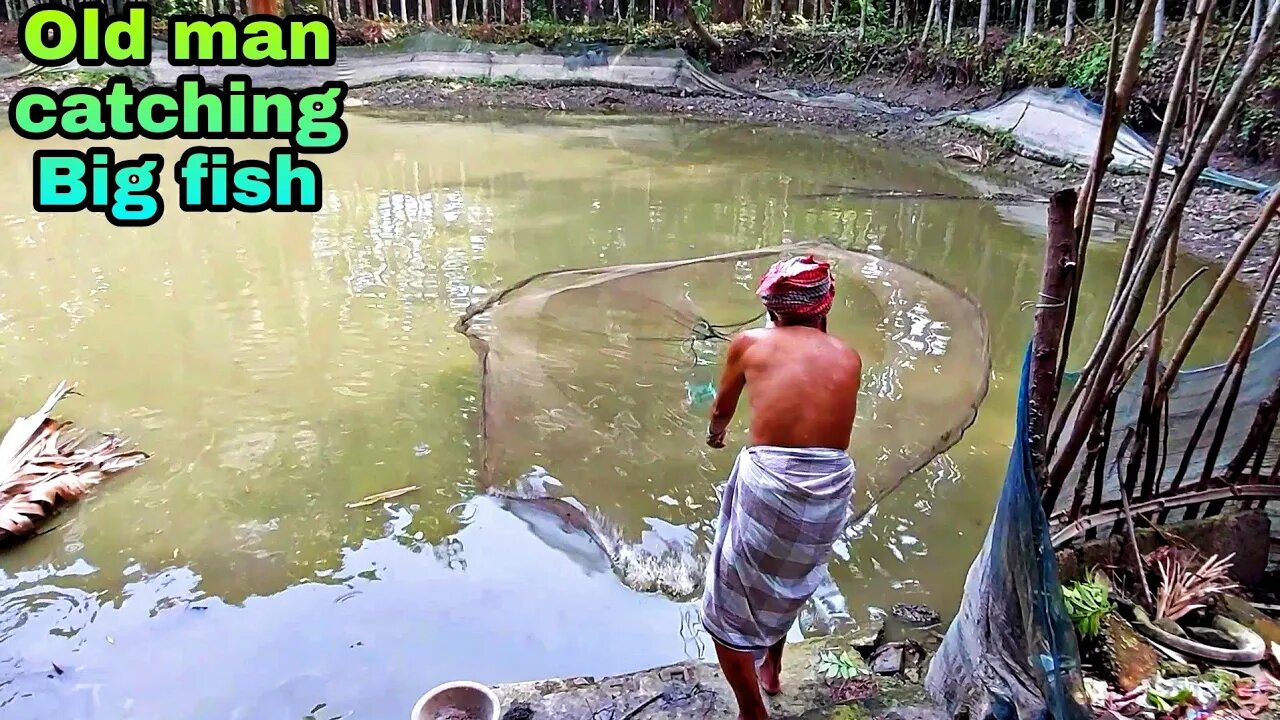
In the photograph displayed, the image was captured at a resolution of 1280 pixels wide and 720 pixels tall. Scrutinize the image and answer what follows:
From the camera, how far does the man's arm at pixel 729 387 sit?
204 centimetres

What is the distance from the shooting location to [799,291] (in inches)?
77.6

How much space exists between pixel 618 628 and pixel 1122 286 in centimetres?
169

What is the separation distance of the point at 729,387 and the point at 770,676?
718mm

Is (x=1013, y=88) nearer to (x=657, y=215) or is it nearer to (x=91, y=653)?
(x=657, y=215)

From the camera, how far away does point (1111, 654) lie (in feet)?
6.94

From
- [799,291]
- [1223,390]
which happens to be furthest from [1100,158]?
[1223,390]

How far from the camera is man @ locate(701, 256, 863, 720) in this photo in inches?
75.9

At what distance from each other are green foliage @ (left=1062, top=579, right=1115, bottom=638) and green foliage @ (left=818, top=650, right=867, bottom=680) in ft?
1.68

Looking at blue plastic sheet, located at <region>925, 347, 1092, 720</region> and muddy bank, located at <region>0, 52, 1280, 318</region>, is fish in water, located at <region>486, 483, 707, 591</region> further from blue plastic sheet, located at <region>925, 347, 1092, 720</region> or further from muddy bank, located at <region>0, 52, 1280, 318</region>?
muddy bank, located at <region>0, 52, 1280, 318</region>

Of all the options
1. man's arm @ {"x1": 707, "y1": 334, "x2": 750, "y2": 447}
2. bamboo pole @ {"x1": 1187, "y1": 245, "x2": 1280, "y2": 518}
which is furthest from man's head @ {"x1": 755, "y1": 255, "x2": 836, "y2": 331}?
bamboo pole @ {"x1": 1187, "y1": 245, "x2": 1280, "y2": 518}

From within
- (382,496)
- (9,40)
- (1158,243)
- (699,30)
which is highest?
(699,30)

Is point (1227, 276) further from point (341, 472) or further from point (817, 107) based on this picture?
point (817, 107)

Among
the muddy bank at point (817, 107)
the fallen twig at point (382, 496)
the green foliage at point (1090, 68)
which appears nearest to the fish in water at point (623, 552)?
the fallen twig at point (382, 496)

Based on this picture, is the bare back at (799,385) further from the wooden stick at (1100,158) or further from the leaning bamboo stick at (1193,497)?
the leaning bamboo stick at (1193,497)
